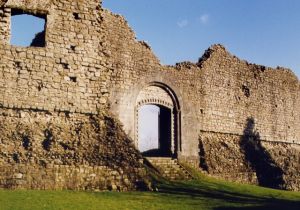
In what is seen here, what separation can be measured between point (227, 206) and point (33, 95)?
6.45m

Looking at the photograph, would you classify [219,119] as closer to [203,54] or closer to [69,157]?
[203,54]

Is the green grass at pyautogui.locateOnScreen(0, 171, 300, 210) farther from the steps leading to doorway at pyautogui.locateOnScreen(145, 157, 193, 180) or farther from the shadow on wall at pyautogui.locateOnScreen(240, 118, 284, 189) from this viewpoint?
the shadow on wall at pyautogui.locateOnScreen(240, 118, 284, 189)

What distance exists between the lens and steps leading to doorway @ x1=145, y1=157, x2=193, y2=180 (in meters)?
17.6

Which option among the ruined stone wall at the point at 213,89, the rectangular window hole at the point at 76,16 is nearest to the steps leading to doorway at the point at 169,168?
the ruined stone wall at the point at 213,89

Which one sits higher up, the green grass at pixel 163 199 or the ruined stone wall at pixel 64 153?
the ruined stone wall at pixel 64 153

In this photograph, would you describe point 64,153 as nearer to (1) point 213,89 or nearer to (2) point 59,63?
(2) point 59,63

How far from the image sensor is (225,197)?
48.2 ft

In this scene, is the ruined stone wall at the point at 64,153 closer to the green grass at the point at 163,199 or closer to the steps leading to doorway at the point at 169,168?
the green grass at the point at 163,199

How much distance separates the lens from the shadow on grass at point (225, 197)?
44.3ft

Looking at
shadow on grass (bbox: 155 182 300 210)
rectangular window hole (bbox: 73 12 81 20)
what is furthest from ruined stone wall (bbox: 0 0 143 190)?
shadow on grass (bbox: 155 182 300 210)

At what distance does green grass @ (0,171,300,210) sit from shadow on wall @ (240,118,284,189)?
218 inches

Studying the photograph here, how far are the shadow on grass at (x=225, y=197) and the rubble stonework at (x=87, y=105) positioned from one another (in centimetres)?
151

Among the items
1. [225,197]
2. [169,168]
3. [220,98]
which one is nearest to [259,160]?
[220,98]

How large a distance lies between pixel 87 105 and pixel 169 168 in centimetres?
492
